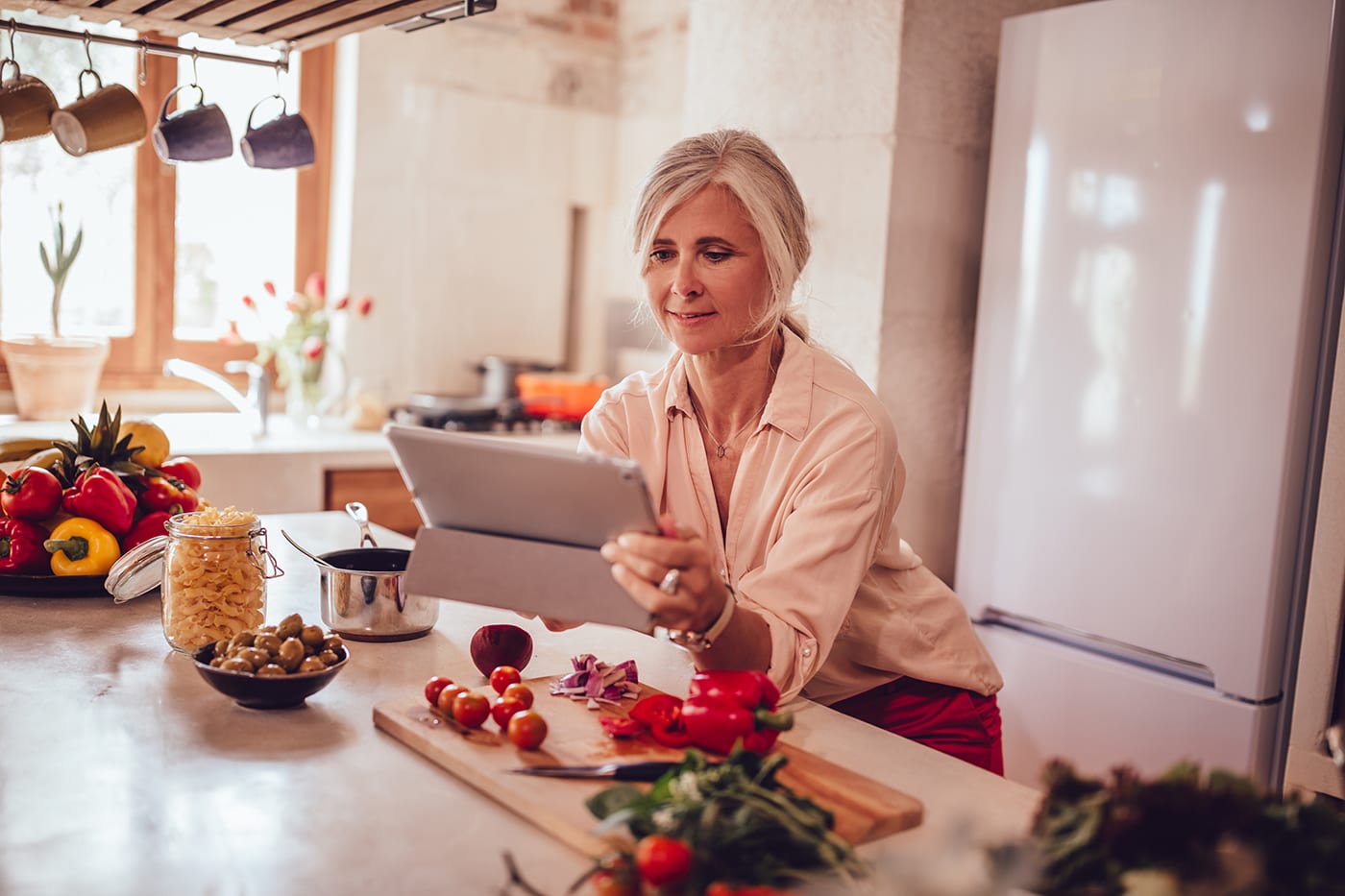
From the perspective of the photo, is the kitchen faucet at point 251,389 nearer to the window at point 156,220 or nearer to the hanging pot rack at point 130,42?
the window at point 156,220

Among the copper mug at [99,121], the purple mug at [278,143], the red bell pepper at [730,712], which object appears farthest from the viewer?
the purple mug at [278,143]

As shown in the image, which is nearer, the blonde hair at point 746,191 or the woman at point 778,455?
the woman at point 778,455

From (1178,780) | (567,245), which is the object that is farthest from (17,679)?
(567,245)

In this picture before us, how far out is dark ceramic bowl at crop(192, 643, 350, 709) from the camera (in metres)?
1.37

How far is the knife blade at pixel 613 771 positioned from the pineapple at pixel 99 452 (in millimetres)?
1146

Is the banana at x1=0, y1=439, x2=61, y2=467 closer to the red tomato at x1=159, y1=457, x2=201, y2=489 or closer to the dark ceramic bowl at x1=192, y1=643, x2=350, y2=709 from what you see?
the red tomato at x1=159, y1=457, x2=201, y2=489

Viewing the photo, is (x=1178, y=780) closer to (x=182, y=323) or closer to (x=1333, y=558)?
(x=1333, y=558)

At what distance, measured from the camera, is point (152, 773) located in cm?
122

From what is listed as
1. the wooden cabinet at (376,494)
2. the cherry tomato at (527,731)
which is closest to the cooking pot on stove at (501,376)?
the wooden cabinet at (376,494)

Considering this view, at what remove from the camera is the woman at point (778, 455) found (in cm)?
162

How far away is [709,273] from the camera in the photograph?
5.86 ft

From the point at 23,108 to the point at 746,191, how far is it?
1.39 m

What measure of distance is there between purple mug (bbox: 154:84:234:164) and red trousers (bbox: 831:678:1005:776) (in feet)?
5.44

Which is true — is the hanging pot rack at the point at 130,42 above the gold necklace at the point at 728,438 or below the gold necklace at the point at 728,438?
above
